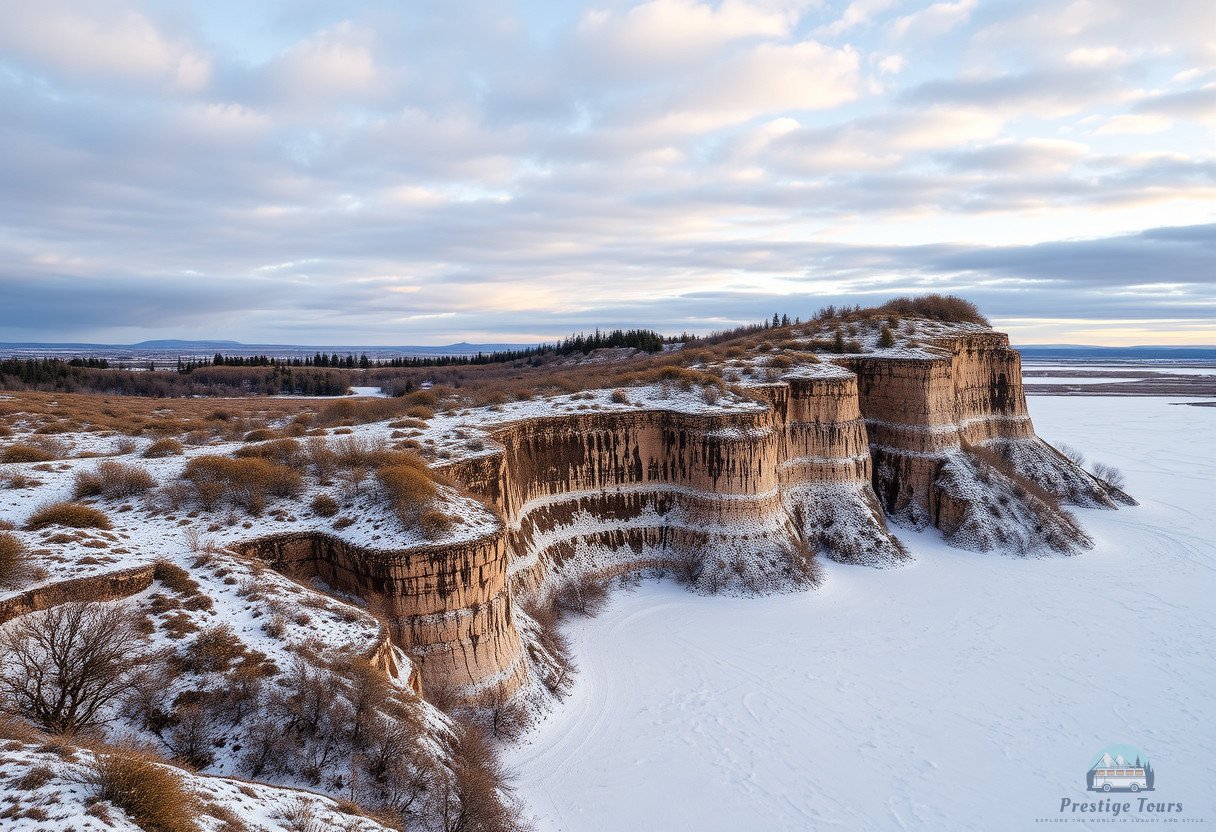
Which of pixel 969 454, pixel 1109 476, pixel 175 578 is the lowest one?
pixel 1109 476

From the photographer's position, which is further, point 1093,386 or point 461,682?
point 1093,386

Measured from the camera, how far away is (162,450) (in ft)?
82.3

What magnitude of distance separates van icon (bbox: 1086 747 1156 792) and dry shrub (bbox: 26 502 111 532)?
30668 millimetres

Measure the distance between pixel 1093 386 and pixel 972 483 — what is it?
151 m

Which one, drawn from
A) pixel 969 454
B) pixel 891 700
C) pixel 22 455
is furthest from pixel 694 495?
pixel 22 455

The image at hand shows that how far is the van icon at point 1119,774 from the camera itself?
18438 millimetres

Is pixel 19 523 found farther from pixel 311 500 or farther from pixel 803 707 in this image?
pixel 803 707

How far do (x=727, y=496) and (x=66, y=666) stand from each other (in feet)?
93.2

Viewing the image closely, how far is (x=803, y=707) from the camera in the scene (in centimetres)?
2220

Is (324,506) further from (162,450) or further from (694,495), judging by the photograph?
(694,495)

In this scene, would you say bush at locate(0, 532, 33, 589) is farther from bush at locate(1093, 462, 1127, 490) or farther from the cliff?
bush at locate(1093, 462, 1127, 490)

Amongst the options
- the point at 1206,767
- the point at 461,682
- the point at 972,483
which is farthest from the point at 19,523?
the point at 972,483

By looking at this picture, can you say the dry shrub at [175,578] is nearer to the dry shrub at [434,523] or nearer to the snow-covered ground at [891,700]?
the dry shrub at [434,523]

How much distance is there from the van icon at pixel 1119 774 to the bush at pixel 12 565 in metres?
29.4
